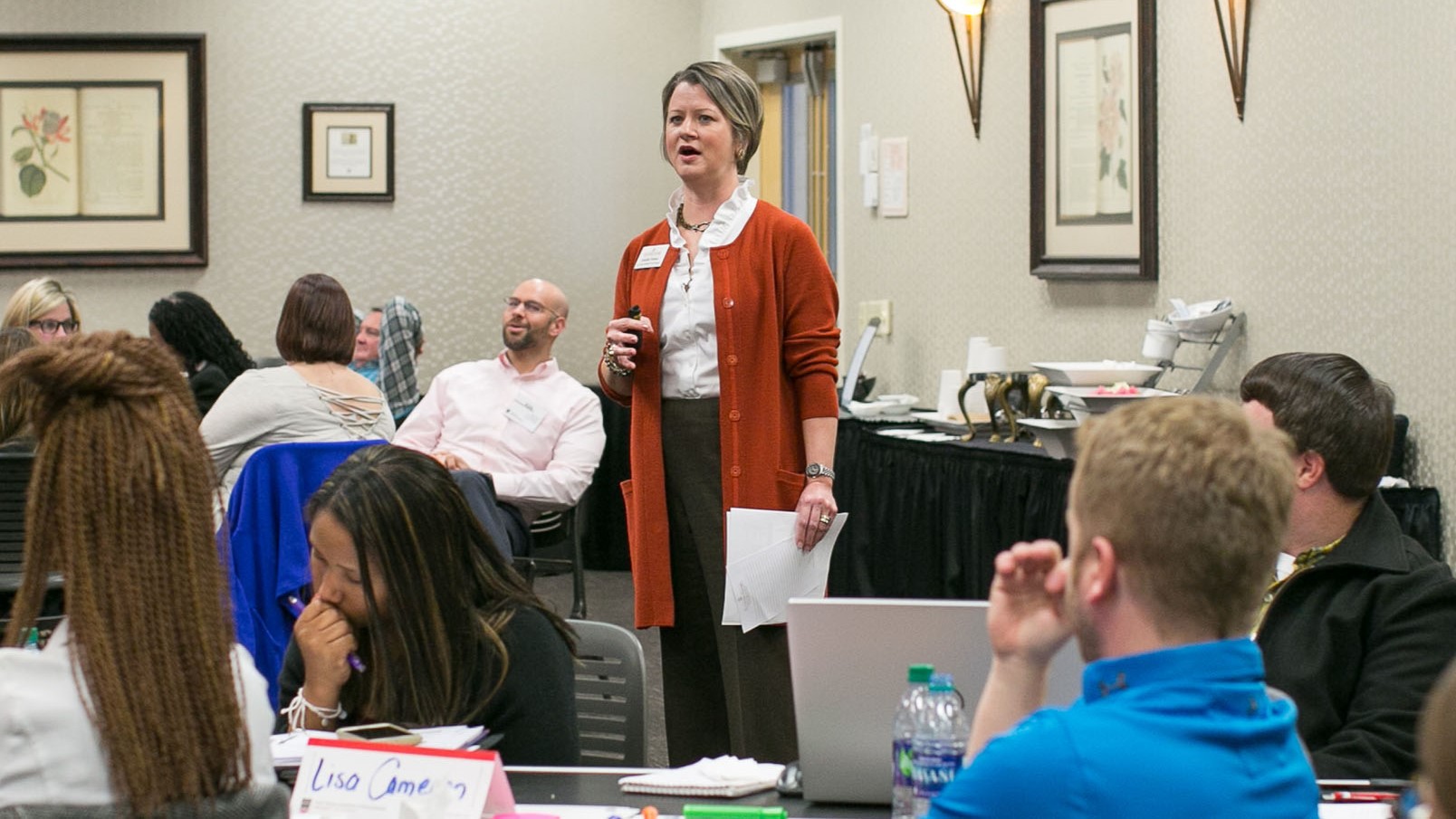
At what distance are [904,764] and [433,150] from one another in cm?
620

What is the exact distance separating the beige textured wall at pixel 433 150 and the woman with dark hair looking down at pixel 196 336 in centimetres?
224

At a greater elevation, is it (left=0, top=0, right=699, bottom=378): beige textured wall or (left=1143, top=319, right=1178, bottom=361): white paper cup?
(left=0, top=0, right=699, bottom=378): beige textured wall

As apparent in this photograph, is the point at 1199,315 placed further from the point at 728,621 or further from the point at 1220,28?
the point at 728,621

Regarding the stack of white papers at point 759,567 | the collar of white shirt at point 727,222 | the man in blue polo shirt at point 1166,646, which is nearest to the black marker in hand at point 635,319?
the collar of white shirt at point 727,222

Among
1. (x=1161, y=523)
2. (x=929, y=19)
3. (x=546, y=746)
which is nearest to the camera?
(x=1161, y=523)

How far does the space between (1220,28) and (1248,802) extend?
374cm

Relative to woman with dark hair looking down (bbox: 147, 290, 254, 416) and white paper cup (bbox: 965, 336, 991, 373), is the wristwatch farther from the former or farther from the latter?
woman with dark hair looking down (bbox: 147, 290, 254, 416)

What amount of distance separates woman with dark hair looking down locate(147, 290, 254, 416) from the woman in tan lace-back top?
2.85ft

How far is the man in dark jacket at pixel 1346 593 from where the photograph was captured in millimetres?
1935

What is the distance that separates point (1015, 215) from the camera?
18.4 ft

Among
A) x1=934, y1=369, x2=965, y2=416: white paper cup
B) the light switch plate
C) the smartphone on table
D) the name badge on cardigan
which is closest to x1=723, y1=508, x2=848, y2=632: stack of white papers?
the name badge on cardigan

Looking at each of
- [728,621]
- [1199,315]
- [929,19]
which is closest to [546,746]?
[728,621]

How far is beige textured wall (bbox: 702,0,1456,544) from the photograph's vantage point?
12.7 ft

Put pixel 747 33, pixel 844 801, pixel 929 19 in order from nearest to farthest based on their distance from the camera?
pixel 844 801 < pixel 929 19 < pixel 747 33
